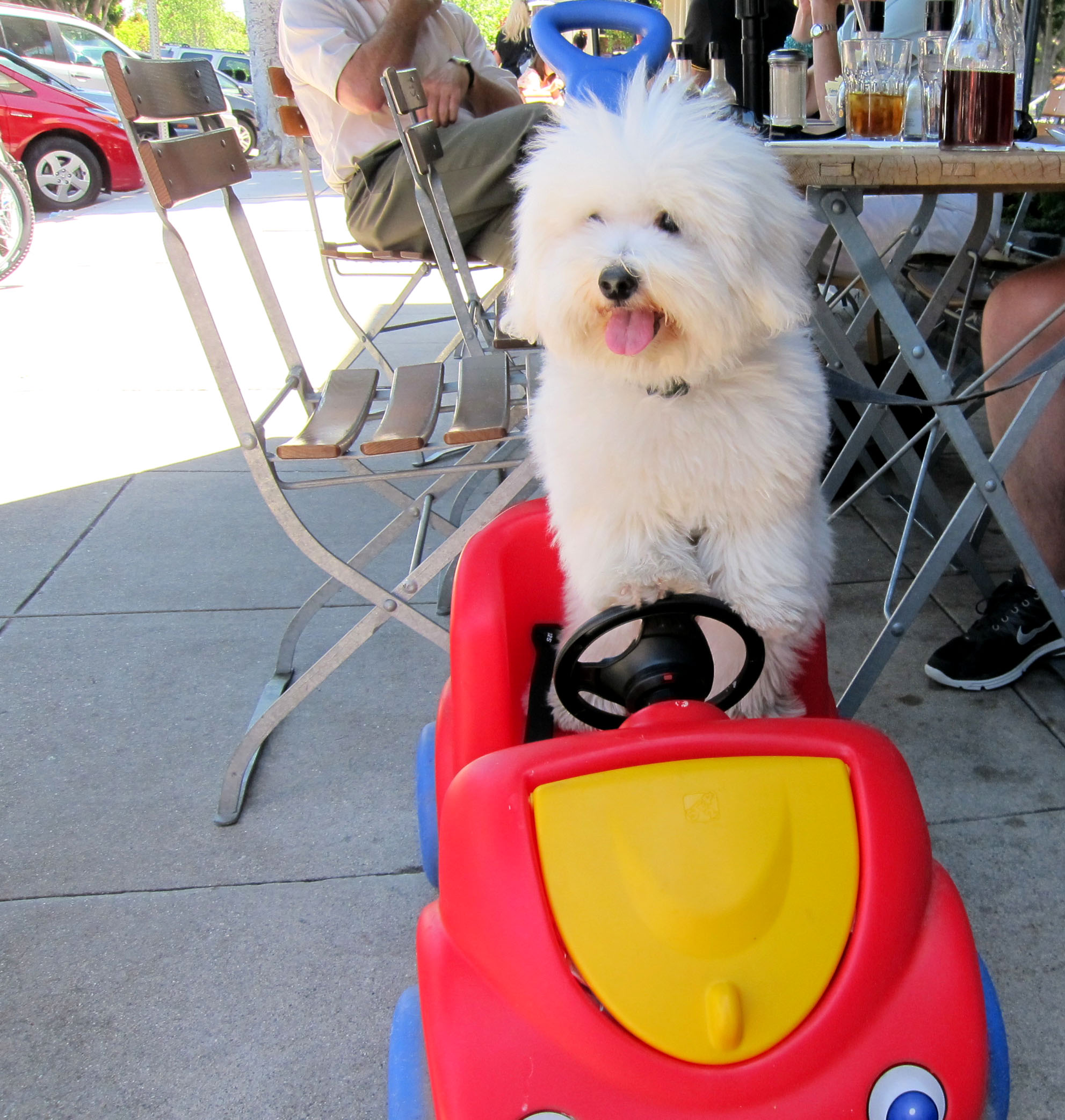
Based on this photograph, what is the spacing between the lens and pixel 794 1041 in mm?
1252

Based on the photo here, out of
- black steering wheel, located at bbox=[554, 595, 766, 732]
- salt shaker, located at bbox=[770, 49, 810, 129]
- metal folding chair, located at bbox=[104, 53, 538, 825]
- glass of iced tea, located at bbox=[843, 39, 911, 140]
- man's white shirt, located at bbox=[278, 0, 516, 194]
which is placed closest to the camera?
black steering wheel, located at bbox=[554, 595, 766, 732]

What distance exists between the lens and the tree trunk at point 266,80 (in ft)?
51.0

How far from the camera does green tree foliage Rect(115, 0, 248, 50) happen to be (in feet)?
156

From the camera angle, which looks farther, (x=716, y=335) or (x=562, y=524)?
(x=562, y=524)

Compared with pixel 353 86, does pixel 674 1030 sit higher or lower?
lower

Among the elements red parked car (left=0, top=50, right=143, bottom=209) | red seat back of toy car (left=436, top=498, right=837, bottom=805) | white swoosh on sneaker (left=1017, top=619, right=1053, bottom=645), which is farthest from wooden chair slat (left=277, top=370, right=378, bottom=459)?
red parked car (left=0, top=50, right=143, bottom=209)

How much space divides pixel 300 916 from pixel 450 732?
21.4 inches

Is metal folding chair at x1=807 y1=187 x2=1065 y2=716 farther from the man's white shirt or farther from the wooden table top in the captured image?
the man's white shirt

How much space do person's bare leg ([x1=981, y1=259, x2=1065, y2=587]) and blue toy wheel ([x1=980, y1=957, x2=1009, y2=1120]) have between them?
1473mm

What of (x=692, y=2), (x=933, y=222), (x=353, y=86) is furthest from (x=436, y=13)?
(x=933, y=222)

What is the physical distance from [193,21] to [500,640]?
57178 millimetres

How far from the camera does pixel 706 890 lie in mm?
1289

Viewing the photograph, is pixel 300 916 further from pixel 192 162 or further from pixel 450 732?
pixel 192 162

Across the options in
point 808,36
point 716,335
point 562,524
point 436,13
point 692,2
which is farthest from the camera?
point 692,2
